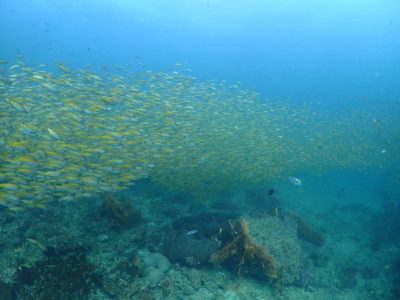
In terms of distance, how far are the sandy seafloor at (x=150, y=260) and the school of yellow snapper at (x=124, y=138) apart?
4.18ft

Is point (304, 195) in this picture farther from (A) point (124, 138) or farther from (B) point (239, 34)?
(B) point (239, 34)

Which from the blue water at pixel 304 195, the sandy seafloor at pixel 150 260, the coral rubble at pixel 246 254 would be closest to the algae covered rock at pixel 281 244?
the sandy seafloor at pixel 150 260

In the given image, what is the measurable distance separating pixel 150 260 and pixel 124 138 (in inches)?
161

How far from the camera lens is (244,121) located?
16.2m

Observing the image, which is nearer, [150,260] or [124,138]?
[150,260]

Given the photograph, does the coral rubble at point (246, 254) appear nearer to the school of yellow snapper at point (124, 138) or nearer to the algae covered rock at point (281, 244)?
the algae covered rock at point (281, 244)

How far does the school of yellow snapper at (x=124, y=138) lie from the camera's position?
267 inches

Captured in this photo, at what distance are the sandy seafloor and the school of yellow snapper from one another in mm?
1274

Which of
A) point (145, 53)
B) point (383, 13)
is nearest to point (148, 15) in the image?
point (383, 13)

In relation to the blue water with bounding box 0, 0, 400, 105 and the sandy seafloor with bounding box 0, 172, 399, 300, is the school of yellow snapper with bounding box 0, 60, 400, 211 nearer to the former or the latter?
the sandy seafloor with bounding box 0, 172, 399, 300

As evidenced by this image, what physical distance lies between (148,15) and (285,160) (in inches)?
2903

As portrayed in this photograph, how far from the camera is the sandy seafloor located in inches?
227

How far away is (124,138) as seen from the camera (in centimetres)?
840

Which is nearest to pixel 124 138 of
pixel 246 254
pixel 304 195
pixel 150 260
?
pixel 150 260
